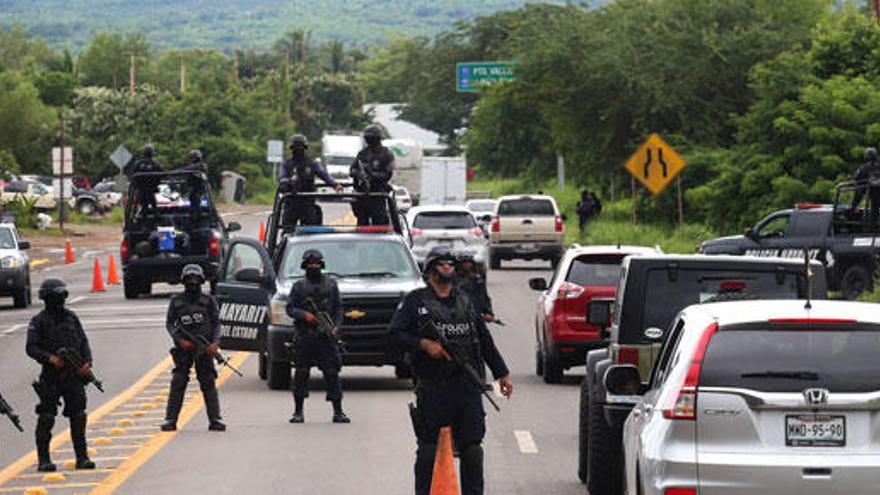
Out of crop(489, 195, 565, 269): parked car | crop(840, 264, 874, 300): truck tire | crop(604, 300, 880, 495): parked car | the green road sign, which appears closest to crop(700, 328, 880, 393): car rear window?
crop(604, 300, 880, 495): parked car

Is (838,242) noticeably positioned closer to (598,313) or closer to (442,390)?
(598,313)

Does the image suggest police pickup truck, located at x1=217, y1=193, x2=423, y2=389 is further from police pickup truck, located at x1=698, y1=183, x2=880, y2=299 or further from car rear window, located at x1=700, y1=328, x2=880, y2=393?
car rear window, located at x1=700, y1=328, x2=880, y2=393

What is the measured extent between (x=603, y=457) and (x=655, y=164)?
3258 centimetres

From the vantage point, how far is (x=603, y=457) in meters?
14.1

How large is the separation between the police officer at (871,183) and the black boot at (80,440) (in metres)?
18.9

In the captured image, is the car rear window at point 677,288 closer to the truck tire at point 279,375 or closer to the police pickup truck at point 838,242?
the truck tire at point 279,375

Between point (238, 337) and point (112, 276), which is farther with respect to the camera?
point (112, 276)

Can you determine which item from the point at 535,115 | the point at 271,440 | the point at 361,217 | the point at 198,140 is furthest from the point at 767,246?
the point at 198,140

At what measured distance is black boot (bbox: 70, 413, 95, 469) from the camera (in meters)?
16.2

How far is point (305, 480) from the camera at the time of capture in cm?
1545

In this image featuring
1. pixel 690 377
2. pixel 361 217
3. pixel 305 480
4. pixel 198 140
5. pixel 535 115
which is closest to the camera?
pixel 690 377

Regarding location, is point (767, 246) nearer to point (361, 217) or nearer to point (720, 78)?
point (361, 217)

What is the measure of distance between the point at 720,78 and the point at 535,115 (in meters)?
35.5

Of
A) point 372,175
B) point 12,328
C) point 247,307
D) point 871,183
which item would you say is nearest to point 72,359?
point 247,307
